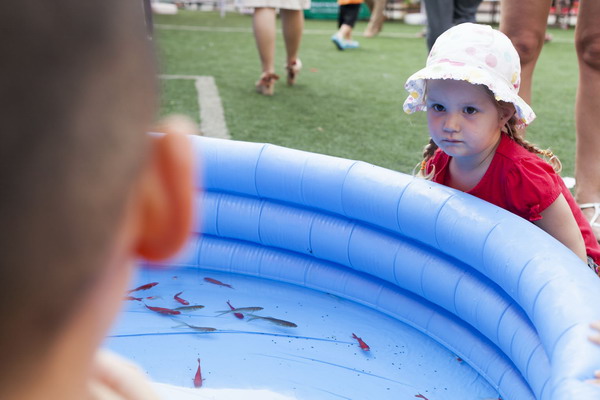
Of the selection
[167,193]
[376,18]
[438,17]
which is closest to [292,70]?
[438,17]

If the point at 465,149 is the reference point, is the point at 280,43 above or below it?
below

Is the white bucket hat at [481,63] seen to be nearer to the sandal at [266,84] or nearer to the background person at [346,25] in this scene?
the sandal at [266,84]

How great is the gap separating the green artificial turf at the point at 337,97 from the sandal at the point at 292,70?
80 mm

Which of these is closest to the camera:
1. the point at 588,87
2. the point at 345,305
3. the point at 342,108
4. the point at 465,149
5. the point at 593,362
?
the point at 593,362

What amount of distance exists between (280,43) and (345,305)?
6.46m

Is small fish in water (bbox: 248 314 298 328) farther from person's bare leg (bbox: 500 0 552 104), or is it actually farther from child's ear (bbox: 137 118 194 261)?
child's ear (bbox: 137 118 194 261)

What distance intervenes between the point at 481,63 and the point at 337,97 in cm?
315

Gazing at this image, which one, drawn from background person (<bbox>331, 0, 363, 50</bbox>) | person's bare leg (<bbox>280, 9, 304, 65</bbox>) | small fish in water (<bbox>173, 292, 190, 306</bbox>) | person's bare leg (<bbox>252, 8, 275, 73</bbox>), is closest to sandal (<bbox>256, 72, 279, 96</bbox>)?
person's bare leg (<bbox>252, 8, 275, 73</bbox>)

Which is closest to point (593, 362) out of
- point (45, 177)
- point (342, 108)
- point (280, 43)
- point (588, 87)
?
point (45, 177)

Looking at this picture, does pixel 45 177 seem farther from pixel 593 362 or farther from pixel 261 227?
pixel 261 227

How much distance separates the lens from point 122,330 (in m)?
2.27

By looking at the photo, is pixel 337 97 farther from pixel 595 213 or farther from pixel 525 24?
pixel 595 213

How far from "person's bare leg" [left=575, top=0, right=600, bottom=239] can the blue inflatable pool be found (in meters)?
0.86

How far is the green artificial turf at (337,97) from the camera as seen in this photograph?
4.00m
